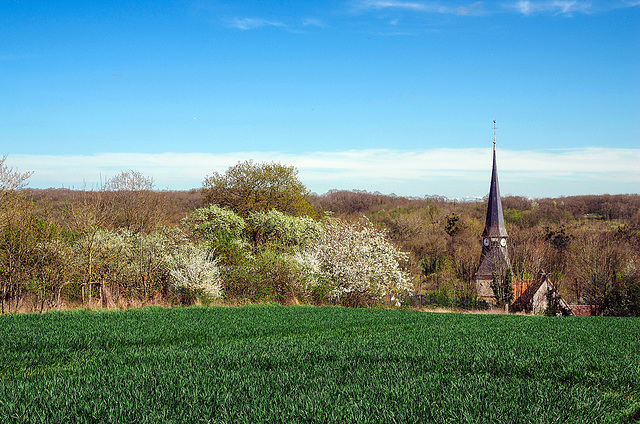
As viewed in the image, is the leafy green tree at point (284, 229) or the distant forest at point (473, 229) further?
the leafy green tree at point (284, 229)

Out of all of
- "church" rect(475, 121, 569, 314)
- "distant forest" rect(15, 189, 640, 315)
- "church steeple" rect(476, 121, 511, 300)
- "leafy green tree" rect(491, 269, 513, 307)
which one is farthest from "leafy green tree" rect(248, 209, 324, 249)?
"church steeple" rect(476, 121, 511, 300)

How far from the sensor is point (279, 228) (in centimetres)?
3158

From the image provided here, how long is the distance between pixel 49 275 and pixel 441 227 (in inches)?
2778

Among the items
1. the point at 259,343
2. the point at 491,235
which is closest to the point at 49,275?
the point at 259,343

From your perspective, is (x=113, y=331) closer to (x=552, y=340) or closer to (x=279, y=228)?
(x=552, y=340)

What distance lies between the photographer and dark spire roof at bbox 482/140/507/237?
5031 cm

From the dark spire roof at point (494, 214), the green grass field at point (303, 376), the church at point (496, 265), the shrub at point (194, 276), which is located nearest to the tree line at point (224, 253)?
the shrub at point (194, 276)

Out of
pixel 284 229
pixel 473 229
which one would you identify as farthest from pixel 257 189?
pixel 473 229

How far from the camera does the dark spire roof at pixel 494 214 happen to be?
5031cm

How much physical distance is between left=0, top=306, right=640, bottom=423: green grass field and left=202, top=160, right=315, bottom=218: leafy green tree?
2275 cm

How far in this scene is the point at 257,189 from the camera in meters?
35.2

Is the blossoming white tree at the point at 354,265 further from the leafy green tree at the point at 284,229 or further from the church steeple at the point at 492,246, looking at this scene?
the church steeple at the point at 492,246

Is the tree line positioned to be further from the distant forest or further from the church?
the church

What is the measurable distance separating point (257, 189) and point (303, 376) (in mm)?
29204
